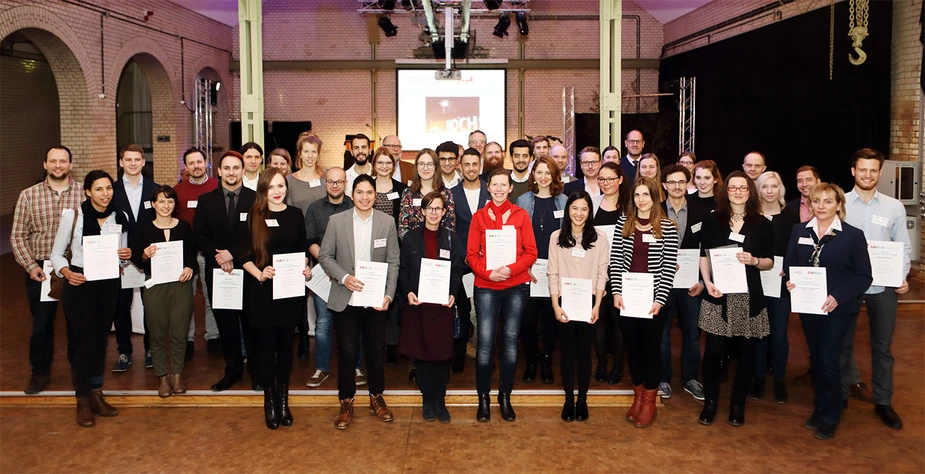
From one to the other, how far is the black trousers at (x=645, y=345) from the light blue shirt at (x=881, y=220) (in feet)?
4.14

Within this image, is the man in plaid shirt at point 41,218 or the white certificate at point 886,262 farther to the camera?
the man in plaid shirt at point 41,218

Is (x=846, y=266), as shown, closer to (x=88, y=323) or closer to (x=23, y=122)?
(x=88, y=323)

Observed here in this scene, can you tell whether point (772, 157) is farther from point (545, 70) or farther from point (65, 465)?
point (65, 465)

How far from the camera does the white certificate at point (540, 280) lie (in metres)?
4.48

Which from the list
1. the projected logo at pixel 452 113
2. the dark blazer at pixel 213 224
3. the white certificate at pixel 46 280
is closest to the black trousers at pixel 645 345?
the dark blazer at pixel 213 224

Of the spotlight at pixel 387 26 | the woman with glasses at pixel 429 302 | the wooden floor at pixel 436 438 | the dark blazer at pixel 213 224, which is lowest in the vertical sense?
the wooden floor at pixel 436 438

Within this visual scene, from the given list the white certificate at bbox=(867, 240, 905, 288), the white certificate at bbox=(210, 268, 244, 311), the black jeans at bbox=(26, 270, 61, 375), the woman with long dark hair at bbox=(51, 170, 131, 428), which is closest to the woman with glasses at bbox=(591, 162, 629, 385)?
the white certificate at bbox=(867, 240, 905, 288)

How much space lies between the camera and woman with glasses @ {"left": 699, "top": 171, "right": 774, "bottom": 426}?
3984 mm

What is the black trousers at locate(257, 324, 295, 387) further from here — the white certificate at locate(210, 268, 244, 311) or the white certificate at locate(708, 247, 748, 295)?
the white certificate at locate(708, 247, 748, 295)

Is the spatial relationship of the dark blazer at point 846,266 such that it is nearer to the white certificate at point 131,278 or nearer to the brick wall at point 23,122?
the white certificate at point 131,278

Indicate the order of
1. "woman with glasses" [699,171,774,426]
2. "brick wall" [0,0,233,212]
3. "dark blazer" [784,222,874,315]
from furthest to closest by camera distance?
"brick wall" [0,0,233,212] < "woman with glasses" [699,171,774,426] < "dark blazer" [784,222,874,315]

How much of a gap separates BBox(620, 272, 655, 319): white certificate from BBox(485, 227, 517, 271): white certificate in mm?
662

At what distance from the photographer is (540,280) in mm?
4508

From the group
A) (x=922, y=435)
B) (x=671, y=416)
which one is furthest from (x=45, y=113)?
(x=922, y=435)
